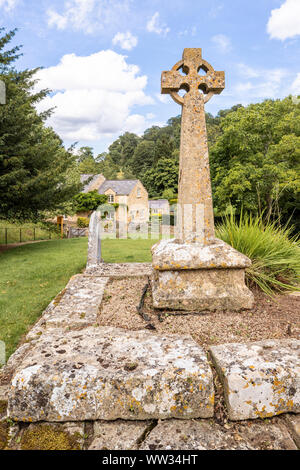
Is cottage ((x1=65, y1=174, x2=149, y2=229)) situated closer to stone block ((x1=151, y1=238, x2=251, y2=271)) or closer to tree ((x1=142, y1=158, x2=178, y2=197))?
tree ((x1=142, y1=158, x2=178, y2=197))

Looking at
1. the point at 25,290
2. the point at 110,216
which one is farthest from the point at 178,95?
the point at 110,216

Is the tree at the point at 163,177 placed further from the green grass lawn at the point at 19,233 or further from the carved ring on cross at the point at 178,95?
the carved ring on cross at the point at 178,95

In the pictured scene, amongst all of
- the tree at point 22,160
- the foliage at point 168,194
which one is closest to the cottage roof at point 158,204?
the foliage at point 168,194

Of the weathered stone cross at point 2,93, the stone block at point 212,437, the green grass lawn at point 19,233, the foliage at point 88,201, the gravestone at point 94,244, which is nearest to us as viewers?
the stone block at point 212,437

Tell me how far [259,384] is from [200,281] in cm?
157

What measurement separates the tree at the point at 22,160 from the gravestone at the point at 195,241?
26.5 feet

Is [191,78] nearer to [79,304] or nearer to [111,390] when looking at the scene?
[79,304]

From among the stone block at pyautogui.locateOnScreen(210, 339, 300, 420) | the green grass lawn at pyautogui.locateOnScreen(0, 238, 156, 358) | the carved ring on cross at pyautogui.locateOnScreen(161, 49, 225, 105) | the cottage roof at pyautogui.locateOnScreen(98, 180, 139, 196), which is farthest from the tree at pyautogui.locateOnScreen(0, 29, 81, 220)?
the cottage roof at pyautogui.locateOnScreen(98, 180, 139, 196)

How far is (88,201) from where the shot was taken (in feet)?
116

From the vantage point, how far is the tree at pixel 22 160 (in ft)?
34.0

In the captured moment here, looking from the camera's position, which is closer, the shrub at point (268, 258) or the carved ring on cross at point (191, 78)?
the carved ring on cross at point (191, 78)

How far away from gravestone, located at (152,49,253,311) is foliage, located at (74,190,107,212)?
32.4 metres
